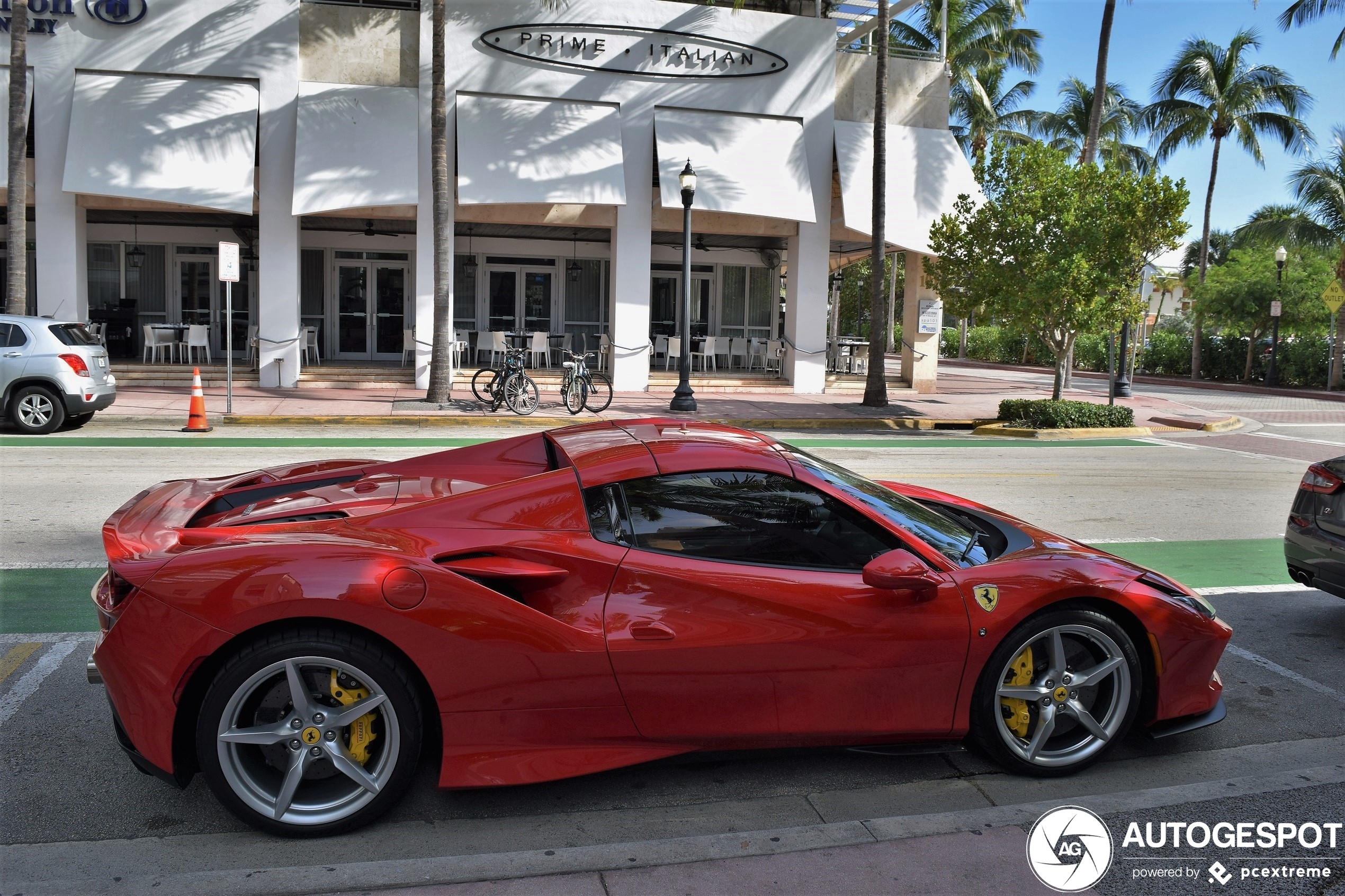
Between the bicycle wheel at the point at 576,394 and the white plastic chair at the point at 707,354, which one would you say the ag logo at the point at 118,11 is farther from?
the white plastic chair at the point at 707,354

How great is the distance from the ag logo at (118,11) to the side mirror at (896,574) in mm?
22557

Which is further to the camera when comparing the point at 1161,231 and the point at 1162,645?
the point at 1161,231

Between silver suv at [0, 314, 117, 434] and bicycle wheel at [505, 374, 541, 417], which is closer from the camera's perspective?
silver suv at [0, 314, 117, 434]

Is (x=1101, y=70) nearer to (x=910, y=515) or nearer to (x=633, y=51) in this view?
(x=633, y=51)

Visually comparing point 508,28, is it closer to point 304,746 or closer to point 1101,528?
point 1101,528

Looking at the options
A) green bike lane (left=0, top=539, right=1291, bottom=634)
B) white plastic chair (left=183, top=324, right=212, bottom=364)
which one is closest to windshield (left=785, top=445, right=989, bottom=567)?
green bike lane (left=0, top=539, right=1291, bottom=634)

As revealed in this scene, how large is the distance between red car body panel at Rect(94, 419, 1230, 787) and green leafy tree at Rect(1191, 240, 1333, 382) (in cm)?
3589

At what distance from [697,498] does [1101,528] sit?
6.68 metres

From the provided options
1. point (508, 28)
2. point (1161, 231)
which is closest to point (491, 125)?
point (508, 28)

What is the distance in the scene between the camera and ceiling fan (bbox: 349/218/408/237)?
25438 millimetres

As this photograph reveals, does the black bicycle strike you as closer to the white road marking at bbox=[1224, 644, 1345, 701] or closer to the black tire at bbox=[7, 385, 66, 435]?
the black tire at bbox=[7, 385, 66, 435]

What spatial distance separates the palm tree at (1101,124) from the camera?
44.0 metres

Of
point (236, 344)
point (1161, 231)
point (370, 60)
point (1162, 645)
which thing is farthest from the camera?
point (236, 344)

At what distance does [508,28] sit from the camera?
2212 cm
